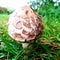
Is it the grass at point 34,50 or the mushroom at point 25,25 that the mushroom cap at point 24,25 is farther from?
the grass at point 34,50

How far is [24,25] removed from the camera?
134cm

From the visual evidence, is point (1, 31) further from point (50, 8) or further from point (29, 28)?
point (50, 8)

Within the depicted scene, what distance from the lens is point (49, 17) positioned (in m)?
2.96

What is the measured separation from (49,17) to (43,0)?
32 cm

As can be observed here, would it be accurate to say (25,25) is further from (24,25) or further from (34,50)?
(34,50)

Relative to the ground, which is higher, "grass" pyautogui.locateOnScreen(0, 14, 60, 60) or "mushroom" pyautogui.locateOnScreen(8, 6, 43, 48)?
"mushroom" pyautogui.locateOnScreen(8, 6, 43, 48)

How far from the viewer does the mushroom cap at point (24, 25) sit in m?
1.34

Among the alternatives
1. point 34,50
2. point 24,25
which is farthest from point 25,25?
point 34,50

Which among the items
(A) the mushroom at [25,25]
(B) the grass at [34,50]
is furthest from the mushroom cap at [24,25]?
(B) the grass at [34,50]

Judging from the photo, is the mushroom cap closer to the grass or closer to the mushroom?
the mushroom

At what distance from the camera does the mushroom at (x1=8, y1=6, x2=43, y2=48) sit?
1.34 meters

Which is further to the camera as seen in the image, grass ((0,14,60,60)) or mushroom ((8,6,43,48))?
grass ((0,14,60,60))

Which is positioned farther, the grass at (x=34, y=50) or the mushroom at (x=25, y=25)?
the grass at (x=34, y=50)

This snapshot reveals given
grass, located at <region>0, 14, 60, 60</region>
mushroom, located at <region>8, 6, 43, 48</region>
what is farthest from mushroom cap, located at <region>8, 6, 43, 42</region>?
grass, located at <region>0, 14, 60, 60</region>
